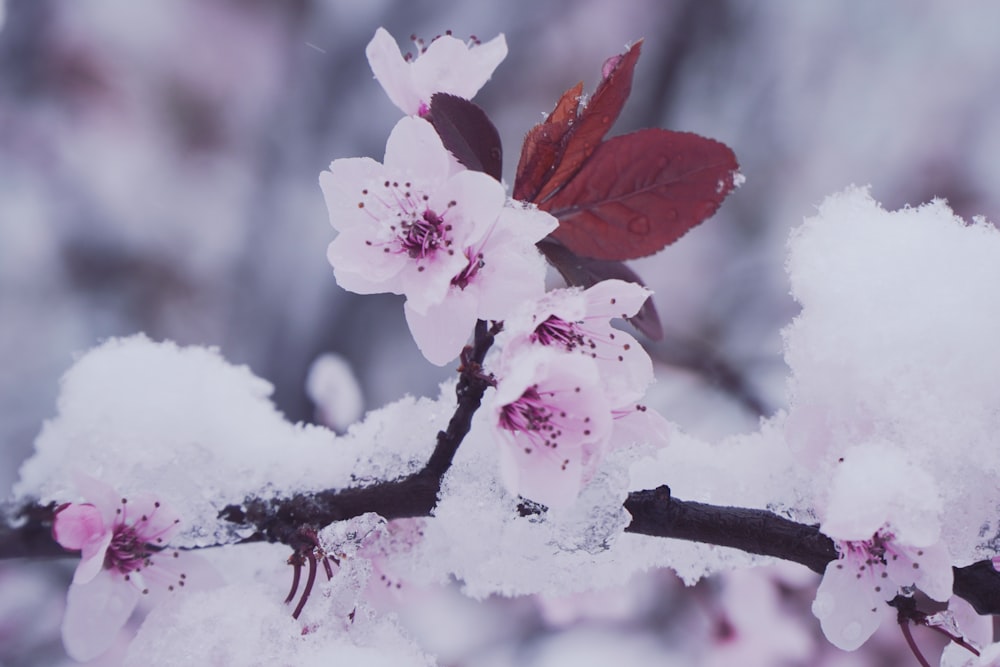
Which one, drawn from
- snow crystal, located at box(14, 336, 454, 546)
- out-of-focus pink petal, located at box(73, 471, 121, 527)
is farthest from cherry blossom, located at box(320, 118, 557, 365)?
out-of-focus pink petal, located at box(73, 471, 121, 527)

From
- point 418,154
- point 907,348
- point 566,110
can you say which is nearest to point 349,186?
point 418,154

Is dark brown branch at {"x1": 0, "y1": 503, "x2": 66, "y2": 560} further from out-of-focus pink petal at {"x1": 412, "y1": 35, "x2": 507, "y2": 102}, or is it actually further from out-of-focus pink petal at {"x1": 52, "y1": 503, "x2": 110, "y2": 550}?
out-of-focus pink petal at {"x1": 412, "y1": 35, "x2": 507, "y2": 102}

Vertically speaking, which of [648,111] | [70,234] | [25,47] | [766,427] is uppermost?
[648,111]

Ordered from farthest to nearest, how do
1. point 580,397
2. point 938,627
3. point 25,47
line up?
point 25,47 → point 938,627 → point 580,397

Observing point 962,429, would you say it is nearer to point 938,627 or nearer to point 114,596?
point 938,627

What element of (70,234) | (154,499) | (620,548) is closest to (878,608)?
(620,548)

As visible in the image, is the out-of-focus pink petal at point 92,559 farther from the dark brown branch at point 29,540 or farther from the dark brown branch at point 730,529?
the dark brown branch at point 730,529

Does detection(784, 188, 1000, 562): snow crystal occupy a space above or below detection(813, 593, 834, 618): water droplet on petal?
above

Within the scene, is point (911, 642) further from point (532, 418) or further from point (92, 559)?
point (92, 559)
